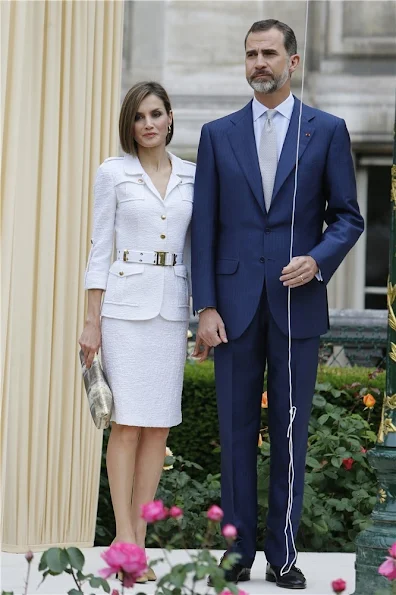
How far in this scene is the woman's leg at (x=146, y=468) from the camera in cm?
419

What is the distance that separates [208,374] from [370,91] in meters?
3.69

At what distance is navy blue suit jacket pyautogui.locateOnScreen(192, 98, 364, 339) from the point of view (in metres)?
3.99

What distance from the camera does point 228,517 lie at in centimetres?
408

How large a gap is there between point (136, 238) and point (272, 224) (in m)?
0.46

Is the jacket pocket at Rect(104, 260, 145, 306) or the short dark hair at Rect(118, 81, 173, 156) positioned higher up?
the short dark hair at Rect(118, 81, 173, 156)

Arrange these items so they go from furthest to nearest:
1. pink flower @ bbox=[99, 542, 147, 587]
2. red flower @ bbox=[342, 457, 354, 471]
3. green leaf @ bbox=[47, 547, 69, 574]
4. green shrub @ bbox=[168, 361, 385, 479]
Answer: green shrub @ bbox=[168, 361, 385, 479] → red flower @ bbox=[342, 457, 354, 471] → green leaf @ bbox=[47, 547, 69, 574] → pink flower @ bbox=[99, 542, 147, 587]

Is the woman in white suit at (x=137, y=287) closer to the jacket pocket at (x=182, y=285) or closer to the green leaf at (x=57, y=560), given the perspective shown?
the jacket pocket at (x=182, y=285)

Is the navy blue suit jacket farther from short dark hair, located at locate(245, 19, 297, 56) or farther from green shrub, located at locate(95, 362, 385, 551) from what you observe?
green shrub, located at locate(95, 362, 385, 551)

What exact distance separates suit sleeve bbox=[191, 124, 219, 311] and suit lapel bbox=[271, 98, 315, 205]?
0.70 feet

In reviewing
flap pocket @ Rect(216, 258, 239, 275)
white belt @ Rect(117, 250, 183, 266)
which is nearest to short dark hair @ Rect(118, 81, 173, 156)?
white belt @ Rect(117, 250, 183, 266)

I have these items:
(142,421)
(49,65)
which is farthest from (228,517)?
(49,65)

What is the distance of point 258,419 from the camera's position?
13.5 feet

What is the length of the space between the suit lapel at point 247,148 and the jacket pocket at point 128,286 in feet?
1.50

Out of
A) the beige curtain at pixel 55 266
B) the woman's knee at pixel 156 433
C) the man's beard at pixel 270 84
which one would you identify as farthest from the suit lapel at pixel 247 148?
the beige curtain at pixel 55 266
